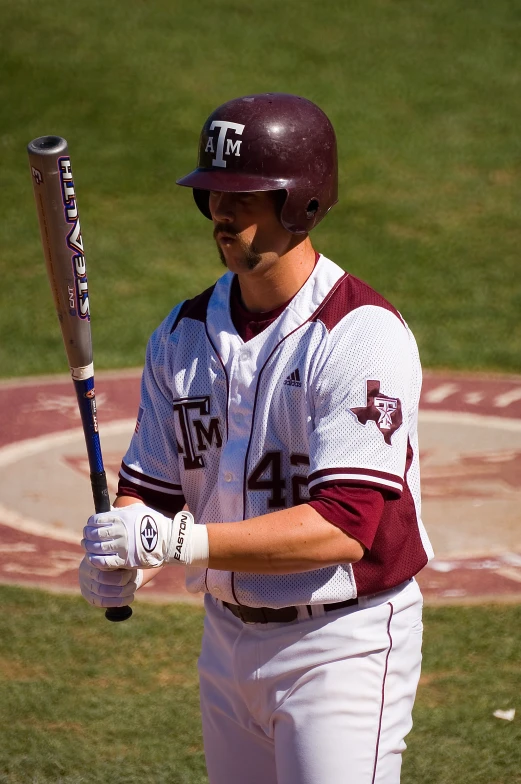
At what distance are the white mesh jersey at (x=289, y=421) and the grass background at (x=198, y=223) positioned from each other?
2.01 metres

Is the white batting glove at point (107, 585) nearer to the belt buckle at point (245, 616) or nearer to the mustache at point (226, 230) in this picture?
the belt buckle at point (245, 616)

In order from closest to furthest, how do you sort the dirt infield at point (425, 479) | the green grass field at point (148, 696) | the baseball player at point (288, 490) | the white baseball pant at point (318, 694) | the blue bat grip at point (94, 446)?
the baseball player at point (288, 490)
the white baseball pant at point (318, 694)
the blue bat grip at point (94, 446)
the green grass field at point (148, 696)
the dirt infield at point (425, 479)

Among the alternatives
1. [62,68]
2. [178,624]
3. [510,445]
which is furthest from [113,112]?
[178,624]

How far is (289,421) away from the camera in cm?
345

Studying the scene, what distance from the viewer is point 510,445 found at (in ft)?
27.6

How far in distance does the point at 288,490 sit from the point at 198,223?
925 centimetres

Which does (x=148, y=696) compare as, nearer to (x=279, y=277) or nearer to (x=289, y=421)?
(x=289, y=421)

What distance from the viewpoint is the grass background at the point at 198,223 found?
221 inches

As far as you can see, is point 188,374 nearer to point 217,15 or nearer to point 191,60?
point 191,60

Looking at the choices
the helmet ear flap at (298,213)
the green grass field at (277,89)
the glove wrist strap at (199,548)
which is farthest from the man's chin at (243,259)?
the green grass field at (277,89)

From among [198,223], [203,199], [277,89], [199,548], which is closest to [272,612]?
[199,548]

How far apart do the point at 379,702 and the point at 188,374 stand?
3.57 ft

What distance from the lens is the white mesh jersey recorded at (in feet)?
10.8

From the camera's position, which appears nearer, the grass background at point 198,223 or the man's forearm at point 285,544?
the man's forearm at point 285,544
